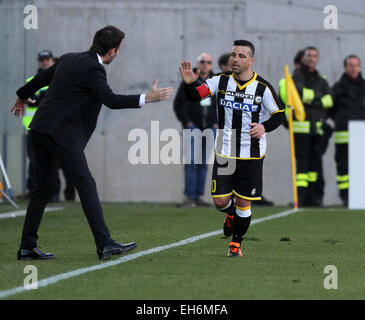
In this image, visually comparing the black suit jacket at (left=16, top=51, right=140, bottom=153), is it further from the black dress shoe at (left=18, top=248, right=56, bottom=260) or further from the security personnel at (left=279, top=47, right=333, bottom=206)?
the security personnel at (left=279, top=47, right=333, bottom=206)

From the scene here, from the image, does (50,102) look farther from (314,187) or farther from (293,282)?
(314,187)

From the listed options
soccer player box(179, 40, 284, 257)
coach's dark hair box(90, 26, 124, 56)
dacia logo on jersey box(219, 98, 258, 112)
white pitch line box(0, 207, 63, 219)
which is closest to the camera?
coach's dark hair box(90, 26, 124, 56)

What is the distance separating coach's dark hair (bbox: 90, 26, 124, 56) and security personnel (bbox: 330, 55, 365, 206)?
858 cm

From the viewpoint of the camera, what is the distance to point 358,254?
8820mm

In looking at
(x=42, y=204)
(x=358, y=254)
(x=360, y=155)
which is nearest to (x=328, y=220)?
(x=360, y=155)

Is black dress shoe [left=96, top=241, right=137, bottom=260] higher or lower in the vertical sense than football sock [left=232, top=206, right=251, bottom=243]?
lower

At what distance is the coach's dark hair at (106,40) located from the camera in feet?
27.2

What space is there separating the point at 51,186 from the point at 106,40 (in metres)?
1.31

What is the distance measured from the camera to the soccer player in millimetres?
8773

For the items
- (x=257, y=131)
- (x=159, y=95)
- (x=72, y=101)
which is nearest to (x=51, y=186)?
(x=72, y=101)

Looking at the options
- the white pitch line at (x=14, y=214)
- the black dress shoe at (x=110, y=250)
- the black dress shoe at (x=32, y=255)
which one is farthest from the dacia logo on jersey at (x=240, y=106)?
the white pitch line at (x=14, y=214)

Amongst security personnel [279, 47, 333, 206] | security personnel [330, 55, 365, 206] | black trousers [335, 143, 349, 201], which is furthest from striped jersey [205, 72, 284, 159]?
black trousers [335, 143, 349, 201]

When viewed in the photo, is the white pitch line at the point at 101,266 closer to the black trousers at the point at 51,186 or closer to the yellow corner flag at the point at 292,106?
the black trousers at the point at 51,186

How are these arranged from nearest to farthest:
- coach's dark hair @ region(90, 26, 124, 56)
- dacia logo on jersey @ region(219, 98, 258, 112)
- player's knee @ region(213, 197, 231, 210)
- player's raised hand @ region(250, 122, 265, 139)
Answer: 1. coach's dark hair @ region(90, 26, 124, 56)
2. player's raised hand @ region(250, 122, 265, 139)
3. dacia logo on jersey @ region(219, 98, 258, 112)
4. player's knee @ region(213, 197, 231, 210)
